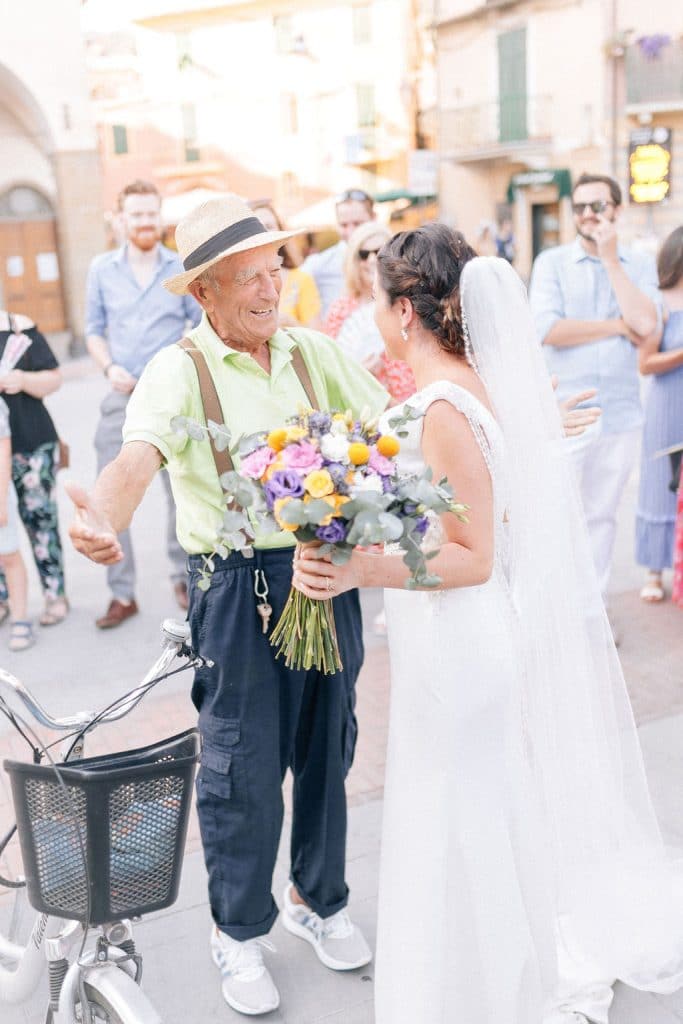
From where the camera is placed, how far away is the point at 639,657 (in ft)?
16.0

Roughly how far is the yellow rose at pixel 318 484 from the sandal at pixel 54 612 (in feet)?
14.5

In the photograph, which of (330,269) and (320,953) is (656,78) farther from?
(320,953)

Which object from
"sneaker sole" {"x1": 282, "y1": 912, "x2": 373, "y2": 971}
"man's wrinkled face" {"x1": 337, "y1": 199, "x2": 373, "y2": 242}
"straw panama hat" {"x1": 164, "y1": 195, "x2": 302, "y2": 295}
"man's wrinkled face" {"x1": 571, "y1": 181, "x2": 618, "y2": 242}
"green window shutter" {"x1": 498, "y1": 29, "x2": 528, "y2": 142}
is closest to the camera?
"straw panama hat" {"x1": 164, "y1": 195, "x2": 302, "y2": 295}

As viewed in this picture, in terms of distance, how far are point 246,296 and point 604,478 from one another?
2.96 m

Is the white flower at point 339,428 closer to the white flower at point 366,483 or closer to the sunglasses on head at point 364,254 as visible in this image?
the white flower at point 366,483

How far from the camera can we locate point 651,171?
11719 mm

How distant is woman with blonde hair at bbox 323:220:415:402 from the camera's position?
4906 mm

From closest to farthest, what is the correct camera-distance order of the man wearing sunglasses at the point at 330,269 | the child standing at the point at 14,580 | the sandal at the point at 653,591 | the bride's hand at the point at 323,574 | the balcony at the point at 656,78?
the bride's hand at the point at 323,574 < the child standing at the point at 14,580 < the sandal at the point at 653,591 < the man wearing sunglasses at the point at 330,269 < the balcony at the point at 656,78

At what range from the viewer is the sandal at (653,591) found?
5.63 meters

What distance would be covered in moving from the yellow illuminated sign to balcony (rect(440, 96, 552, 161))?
55.8ft

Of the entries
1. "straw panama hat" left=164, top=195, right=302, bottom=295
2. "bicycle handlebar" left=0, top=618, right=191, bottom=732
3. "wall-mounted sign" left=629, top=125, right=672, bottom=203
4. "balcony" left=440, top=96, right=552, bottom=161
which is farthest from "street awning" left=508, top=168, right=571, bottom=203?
"bicycle handlebar" left=0, top=618, right=191, bottom=732

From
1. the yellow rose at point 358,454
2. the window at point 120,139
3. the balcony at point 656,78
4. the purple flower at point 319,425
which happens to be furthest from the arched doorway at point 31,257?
the yellow rose at point 358,454

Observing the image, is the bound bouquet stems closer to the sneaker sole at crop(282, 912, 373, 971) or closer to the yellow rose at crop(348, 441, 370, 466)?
the yellow rose at crop(348, 441, 370, 466)

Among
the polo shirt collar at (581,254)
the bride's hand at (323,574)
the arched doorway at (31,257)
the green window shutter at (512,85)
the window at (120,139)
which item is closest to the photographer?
the bride's hand at (323,574)
